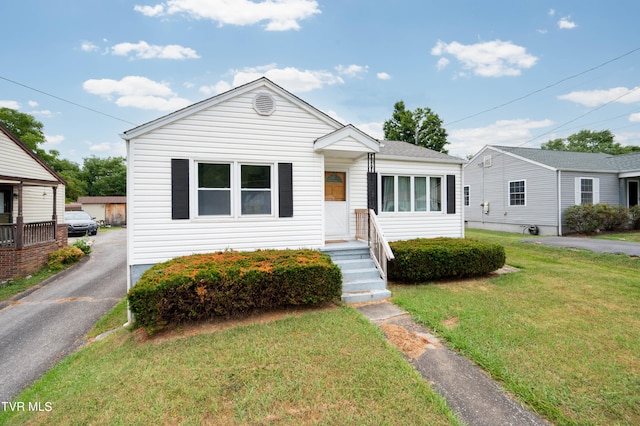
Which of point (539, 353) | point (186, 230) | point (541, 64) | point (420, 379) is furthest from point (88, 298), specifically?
point (541, 64)

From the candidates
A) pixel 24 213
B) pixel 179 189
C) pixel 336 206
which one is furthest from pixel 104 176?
pixel 336 206

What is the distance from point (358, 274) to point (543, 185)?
15193 mm

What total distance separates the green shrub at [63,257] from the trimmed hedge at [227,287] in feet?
30.6

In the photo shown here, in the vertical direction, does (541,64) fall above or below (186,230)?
above

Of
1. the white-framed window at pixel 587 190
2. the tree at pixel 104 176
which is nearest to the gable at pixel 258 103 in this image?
the white-framed window at pixel 587 190

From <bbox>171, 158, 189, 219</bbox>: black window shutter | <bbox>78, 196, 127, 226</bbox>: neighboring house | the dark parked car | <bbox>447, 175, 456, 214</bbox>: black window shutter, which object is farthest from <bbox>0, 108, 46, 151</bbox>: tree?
<bbox>447, 175, 456, 214</bbox>: black window shutter

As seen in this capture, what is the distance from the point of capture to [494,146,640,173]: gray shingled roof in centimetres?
1585

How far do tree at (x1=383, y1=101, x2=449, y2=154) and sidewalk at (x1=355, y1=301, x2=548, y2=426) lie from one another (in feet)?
79.2

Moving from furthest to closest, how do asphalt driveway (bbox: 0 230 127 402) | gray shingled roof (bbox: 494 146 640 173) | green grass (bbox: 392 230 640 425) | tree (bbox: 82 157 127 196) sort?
tree (bbox: 82 157 127 196) < gray shingled roof (bbox: 494 146 640 173) < asphalt driveway (bbox: 0 230 127 402) < green grass (bbox: 392 230 640 425)

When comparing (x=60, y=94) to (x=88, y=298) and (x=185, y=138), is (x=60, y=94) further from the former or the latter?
(x=185, y=138)

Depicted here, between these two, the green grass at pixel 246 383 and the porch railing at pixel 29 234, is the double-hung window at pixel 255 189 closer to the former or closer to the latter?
the green grass at pixel 246 383

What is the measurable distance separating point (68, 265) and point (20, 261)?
163 centimetres

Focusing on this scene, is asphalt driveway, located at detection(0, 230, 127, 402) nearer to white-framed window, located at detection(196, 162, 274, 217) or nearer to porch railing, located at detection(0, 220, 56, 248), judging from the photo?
porch railing, located at detection(0, 220, 56, 248)

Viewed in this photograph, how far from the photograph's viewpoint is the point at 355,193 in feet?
27.5
